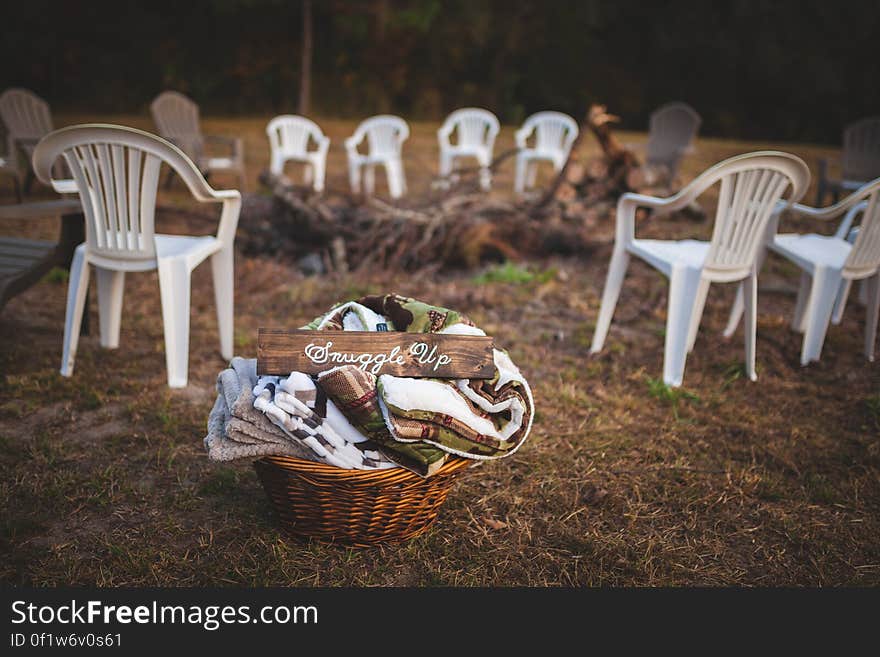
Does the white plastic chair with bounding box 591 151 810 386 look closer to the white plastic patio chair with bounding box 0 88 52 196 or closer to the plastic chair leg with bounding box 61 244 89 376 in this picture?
the plastic chair leg with bounding box 61 244 89 376

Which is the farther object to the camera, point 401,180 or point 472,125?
point 472,125

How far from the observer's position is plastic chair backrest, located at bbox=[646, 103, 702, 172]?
705 centimetres

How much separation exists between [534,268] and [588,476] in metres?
2.43

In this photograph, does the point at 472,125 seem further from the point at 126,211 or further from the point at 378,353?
the point at 378,353

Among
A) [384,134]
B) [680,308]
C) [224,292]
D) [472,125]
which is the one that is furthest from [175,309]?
[472,125]

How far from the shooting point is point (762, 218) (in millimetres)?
2717

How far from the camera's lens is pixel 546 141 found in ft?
24.3

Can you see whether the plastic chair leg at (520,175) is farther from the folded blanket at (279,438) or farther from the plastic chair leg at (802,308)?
the folded blanket at (279,438)

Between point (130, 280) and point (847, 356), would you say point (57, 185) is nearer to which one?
point (130, 280)

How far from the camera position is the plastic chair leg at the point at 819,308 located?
2945 millimetres

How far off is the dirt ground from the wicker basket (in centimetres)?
6

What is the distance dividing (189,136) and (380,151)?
1.91 metres

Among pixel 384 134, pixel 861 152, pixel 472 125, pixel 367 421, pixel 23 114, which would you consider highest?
pixel 861 152

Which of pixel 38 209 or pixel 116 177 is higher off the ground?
pixel 116 177
